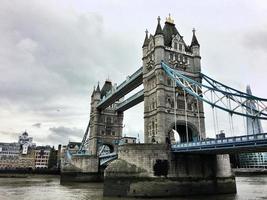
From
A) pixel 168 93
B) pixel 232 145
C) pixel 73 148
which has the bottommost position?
pixel 232 145

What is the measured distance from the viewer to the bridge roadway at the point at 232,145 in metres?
18.5

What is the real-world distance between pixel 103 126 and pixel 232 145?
38837 millimetres

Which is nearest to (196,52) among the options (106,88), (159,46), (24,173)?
(159,46)

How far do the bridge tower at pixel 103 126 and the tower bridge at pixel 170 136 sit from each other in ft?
39.8

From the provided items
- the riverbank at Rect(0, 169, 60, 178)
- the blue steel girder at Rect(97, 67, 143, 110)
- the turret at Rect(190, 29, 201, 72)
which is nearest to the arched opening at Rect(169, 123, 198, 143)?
the turret at Rect(190, 29, 201, 72)

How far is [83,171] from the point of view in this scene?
4669cm

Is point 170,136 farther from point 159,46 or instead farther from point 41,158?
point 41,158

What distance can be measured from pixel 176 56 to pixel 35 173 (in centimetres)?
5620

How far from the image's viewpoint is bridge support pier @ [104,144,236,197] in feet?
76.5

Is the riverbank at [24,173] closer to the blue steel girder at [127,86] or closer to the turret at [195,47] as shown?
the blue steel girder at [127,86]

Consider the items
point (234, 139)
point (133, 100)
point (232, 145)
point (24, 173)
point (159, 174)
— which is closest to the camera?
point (234, 139)

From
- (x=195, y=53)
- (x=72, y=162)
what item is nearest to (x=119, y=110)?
(x=72, y=162)

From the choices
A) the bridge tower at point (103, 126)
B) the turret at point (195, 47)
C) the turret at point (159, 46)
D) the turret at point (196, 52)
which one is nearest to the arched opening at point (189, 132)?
the turret at point (196, 52)

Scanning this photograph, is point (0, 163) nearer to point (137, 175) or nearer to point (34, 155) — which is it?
point (34, 155)
